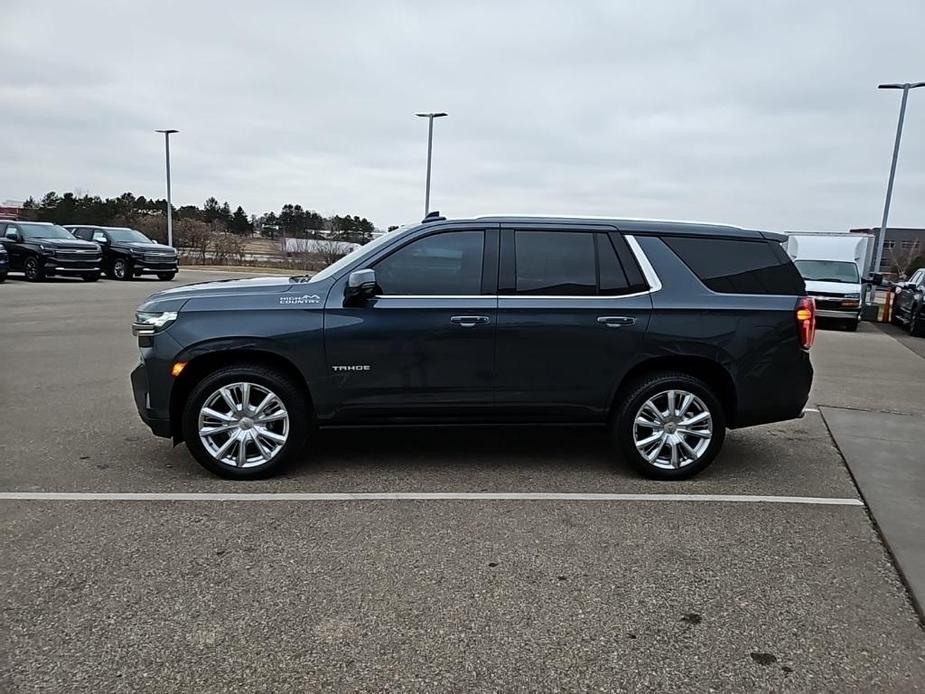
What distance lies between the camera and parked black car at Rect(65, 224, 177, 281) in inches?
979

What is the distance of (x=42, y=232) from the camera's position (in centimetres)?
2345

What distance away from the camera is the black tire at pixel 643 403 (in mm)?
5016

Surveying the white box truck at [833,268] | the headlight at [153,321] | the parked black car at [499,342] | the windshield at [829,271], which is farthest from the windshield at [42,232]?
the windshield at [829,271]

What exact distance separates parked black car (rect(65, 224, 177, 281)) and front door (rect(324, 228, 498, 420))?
73.7 ft

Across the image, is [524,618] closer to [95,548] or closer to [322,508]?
[322,508]

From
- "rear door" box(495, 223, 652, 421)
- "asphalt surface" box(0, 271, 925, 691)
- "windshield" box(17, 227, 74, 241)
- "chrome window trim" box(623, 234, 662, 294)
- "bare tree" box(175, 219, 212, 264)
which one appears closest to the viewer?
"asphalt surface" box(0, 271, 925, 691)

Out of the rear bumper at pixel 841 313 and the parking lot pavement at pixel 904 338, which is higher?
the rear bumper at pixel 841 313

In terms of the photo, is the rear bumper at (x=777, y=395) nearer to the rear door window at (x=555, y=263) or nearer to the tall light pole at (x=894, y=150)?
the rear door window at (x=555, y=263)

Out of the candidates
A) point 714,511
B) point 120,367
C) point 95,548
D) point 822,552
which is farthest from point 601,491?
point 120,367

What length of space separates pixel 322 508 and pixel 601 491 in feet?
5.97

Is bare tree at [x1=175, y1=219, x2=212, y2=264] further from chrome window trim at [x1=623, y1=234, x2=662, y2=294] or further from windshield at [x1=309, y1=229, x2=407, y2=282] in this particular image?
chrome window trim at [x1=623, y1=234, x2=662, y2=294]

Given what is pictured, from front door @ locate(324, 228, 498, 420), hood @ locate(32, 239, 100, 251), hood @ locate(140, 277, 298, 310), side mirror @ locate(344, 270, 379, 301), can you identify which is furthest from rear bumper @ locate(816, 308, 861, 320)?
hood @ locate(32, 239, 100, 251)

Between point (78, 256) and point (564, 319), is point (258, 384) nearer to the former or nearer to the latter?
point (564, 319)

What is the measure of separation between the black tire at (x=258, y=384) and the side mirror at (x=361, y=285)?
722mm
